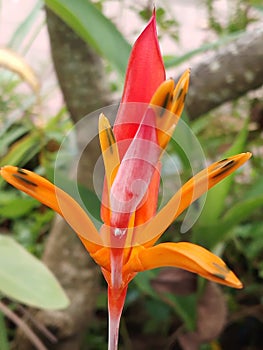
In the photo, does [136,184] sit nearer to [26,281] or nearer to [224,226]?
[26,281]

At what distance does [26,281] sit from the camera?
0.42 m

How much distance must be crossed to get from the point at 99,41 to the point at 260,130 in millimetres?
315

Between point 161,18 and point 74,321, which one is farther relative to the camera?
point 161,18

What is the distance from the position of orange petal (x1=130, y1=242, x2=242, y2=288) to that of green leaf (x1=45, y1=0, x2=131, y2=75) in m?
0.29

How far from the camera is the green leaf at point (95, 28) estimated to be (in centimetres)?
45

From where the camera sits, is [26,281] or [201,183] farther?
[26,281]

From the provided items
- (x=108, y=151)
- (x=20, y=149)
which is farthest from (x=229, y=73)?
(x=108, y=151)

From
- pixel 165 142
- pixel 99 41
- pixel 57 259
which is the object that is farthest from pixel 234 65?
pixel 165 142

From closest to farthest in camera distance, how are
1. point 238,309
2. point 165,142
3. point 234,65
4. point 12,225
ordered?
point 165,142
point 234,65
point 238,309
point 12,225

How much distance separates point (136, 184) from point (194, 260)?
0.11 ft

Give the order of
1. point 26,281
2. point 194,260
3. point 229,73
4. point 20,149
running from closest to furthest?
point 194,260
point 26,281
point 229,73
point 20,149

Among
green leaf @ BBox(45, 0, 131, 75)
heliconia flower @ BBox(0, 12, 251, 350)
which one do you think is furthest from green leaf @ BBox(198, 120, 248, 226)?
heliconia flower @ BBox(0, 12, 251, 350)

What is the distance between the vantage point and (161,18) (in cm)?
73

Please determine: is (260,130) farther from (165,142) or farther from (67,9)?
(165,142)
